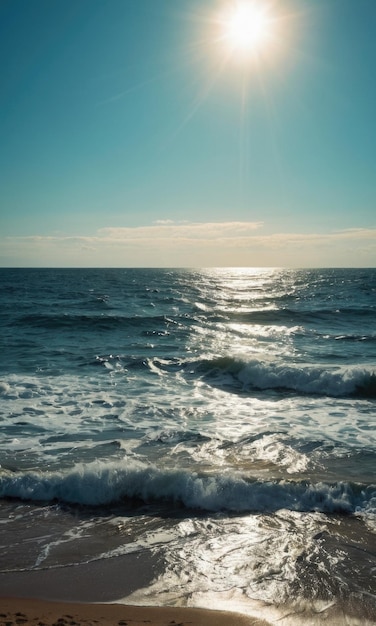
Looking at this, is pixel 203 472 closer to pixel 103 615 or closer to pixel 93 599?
pixel 93 599

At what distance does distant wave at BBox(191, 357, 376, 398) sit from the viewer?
16.6 m

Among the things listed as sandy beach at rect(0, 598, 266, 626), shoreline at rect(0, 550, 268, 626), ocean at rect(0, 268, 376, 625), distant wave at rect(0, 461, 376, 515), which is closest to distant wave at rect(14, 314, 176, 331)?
ocean at rect(0, 268, 376, 625)

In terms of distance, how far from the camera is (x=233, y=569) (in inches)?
228

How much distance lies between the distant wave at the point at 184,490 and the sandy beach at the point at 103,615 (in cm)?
258

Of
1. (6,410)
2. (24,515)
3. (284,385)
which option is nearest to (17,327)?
(6,410)

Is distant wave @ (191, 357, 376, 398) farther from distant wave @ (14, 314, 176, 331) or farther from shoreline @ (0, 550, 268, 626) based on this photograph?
distant wave @ (14, 314, 176, 331)

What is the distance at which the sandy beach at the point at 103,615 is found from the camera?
15.5ft

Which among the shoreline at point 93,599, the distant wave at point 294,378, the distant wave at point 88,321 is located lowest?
the distant wave at point 294,378

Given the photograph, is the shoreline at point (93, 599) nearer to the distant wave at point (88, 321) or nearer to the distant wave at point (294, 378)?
the distant wave at point (294, 378)

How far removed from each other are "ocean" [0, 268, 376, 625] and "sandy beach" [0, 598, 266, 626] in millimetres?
212

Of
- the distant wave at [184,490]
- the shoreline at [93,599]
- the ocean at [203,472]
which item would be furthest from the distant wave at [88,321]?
the shoreline at [93,599]

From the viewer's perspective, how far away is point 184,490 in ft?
26.0

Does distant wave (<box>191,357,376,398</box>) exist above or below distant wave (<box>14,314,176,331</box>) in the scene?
below

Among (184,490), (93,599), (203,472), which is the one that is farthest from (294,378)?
(93,599)
